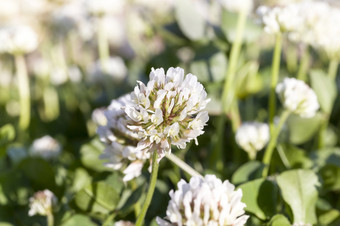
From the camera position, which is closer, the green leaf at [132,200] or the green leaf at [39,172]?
the green leaf at [132,200]

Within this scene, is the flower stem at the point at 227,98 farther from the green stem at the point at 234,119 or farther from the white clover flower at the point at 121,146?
the white clover flower at the point at 121,146

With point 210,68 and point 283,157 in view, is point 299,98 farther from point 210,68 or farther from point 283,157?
point 210,68

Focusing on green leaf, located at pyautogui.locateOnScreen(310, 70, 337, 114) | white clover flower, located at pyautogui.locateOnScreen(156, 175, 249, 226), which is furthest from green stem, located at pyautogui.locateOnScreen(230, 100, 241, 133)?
white clover flower, located at pyautogui.locateOnScreen(156, 175, 249, 226)

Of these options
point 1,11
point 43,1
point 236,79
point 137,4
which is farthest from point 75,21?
point 1,11

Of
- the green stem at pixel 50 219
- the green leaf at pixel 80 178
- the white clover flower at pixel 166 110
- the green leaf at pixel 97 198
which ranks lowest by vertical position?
the green leaf at pixel 80 178

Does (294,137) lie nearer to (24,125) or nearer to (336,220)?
(336,220)

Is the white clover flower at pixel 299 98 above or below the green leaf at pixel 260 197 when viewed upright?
above

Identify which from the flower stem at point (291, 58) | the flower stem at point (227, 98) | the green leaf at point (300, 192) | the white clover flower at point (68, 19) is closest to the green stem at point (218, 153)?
the flower stem at point (227, 98)

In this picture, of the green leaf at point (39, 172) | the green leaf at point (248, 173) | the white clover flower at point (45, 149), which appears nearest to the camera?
the green leaf at point (248, 173)
